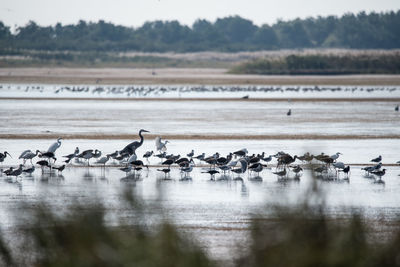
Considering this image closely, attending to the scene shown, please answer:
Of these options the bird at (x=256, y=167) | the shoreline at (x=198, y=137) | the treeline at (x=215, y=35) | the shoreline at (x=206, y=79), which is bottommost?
the shoreline at (x=198, y=137)

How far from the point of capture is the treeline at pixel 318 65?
77.8 meters

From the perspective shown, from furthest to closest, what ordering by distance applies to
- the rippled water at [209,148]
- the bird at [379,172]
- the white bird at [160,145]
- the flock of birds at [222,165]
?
the white bird at [160,145] → the flock of birds at [222,165] → the bird at [379,172] → the rippled water at [209,148]

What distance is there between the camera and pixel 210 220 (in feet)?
34.3

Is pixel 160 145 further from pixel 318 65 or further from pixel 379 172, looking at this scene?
pixel 318 65

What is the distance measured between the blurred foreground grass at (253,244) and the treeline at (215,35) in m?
109

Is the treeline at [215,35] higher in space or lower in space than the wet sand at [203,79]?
higher

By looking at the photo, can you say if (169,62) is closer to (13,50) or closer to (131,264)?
(13,50)

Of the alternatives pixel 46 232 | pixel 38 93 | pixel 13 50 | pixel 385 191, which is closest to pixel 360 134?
pixel 385 191

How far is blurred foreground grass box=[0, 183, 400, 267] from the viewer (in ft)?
14.4

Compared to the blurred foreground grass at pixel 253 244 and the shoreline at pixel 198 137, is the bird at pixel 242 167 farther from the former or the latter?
the blurred foreground grass at pixel 253 244

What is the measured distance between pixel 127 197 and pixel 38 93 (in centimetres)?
4568

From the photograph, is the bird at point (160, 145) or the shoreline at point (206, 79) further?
the shoreline at point (206, 79)

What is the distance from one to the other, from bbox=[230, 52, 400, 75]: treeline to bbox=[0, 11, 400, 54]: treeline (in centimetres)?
4810

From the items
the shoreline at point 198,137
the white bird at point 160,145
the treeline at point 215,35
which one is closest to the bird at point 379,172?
the white bird at point 160,145
